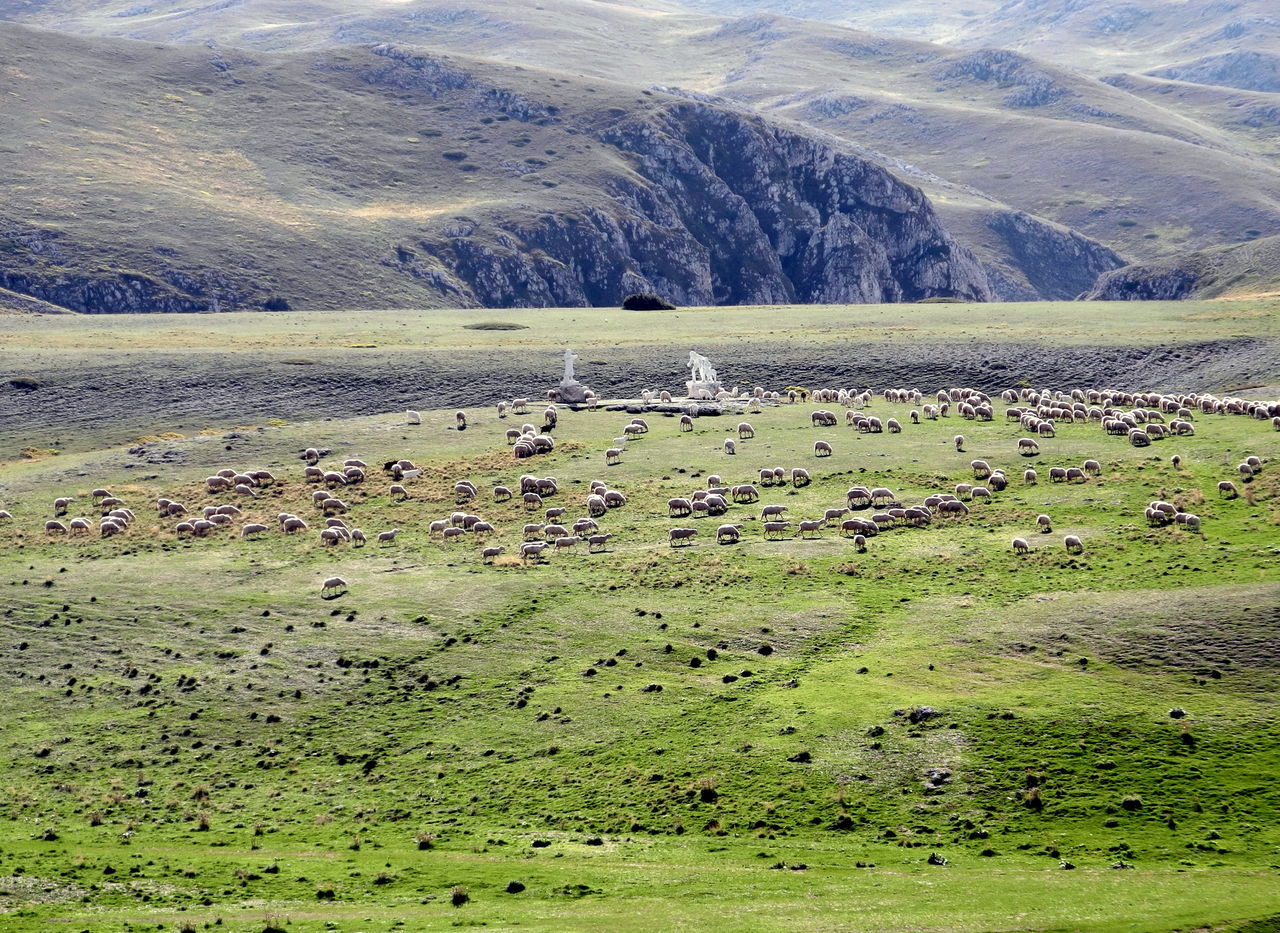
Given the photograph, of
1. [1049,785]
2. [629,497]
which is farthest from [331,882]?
[629,497]

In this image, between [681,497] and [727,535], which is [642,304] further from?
[727,535]

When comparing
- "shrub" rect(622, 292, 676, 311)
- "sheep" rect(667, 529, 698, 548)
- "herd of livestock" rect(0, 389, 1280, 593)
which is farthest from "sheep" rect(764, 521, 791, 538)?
"shrub" rect(622, 292, 676, 311)

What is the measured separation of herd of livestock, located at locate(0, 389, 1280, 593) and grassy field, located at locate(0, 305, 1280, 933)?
1166 millimetres

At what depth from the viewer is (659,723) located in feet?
148

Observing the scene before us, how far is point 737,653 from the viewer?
51.2m

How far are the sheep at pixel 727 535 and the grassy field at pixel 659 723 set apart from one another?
52.6 inches

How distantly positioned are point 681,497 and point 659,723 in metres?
28.0

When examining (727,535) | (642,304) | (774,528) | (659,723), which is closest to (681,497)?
(727,535)

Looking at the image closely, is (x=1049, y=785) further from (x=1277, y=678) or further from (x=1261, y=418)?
(x=1261, y=418)

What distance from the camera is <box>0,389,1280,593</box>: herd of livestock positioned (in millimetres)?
65625

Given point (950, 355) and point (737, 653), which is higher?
point (737, 653)

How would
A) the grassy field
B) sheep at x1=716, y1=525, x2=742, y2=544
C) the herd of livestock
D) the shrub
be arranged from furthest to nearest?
the shrub → the herd of livestock → sheep at x1=716, y1=525, x2=742, y2=544 → the grassy field

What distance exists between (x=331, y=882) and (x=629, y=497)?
1584 inches

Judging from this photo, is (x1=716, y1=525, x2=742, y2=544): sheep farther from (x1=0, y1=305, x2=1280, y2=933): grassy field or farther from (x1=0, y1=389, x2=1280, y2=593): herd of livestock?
(x1=0, y1=305, x2=1280, y2=933): grassy field
